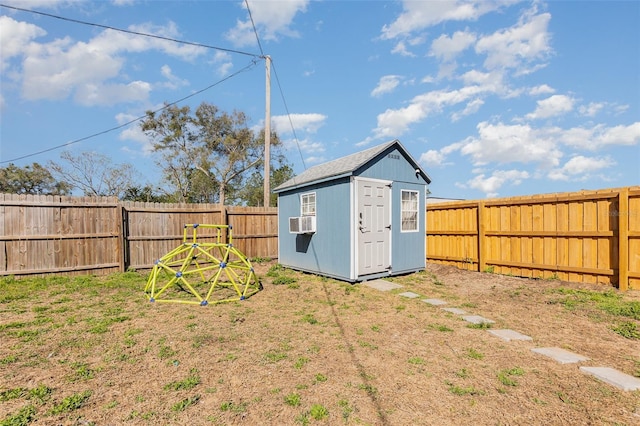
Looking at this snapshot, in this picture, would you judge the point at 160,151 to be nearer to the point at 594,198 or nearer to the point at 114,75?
the point at 114,75

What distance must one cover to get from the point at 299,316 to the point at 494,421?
3002mm

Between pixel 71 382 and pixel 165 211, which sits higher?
pixel 165 211

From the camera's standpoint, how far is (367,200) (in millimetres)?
7211

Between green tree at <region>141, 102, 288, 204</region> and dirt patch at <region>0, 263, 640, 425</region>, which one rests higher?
green tree at <region>141, 102, 288, 204</region>

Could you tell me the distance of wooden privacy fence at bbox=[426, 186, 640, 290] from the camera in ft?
18.2

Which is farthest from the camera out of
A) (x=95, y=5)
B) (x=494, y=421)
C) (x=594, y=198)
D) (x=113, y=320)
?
(x=95, y=5)

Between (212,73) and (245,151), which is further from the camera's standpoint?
(245,151)

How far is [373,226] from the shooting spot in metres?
7.31

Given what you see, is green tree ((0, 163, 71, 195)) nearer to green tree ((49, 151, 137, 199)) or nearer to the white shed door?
green tree ((49, 151, 137, 199))

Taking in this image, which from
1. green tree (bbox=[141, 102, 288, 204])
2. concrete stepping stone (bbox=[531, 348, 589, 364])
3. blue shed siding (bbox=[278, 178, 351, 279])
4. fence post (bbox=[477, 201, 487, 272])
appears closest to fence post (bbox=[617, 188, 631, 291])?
fence post (bbox=[477, 201, 487, 272])

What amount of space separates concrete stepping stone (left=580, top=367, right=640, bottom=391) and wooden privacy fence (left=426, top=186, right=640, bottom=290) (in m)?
4.02

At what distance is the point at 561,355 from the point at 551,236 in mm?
4438

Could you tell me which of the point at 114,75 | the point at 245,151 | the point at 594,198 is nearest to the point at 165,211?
the point at 114,75

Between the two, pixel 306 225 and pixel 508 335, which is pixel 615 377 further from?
pixel 306 225
